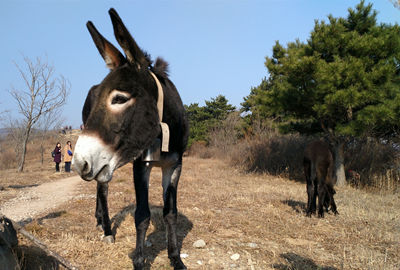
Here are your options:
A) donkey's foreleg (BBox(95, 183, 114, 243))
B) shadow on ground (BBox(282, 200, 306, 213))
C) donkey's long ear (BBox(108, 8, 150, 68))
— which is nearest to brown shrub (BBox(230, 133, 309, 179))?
shadow on ground (BBox(282, 200, 306, 213))

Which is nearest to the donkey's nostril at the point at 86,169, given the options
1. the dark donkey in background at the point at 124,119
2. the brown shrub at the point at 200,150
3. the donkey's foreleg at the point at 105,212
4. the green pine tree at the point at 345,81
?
the dark donkey in background at the point at 124,119

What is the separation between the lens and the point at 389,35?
8703mm

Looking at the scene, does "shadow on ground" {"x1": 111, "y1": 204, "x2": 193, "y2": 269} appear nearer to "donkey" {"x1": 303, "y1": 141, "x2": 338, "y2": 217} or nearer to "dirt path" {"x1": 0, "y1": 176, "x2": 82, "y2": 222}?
"dirt path" {"x1": 0, "y1": 176, "x2": 82, "y2": 222}

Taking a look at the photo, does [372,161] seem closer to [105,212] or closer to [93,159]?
[105,212]

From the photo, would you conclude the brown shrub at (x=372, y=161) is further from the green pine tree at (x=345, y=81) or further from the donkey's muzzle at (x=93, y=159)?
the donkey's muzzle at (x=93, y=159)

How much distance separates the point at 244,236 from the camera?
388cm

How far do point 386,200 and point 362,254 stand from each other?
495cm

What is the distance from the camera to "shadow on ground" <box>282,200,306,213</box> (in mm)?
5520

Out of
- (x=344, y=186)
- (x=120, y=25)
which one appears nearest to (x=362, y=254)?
(x=120, y=25)

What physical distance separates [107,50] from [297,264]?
9.58ft

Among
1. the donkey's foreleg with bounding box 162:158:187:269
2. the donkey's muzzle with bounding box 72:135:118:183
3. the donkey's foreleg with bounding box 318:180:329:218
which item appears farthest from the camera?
the donkey's foreleg with bounding box 318:180:329:218

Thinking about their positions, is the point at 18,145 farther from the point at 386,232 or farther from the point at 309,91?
the point at 386,232

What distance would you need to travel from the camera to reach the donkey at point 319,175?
16.9 feet

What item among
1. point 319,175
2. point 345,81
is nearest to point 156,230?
point 319,175
